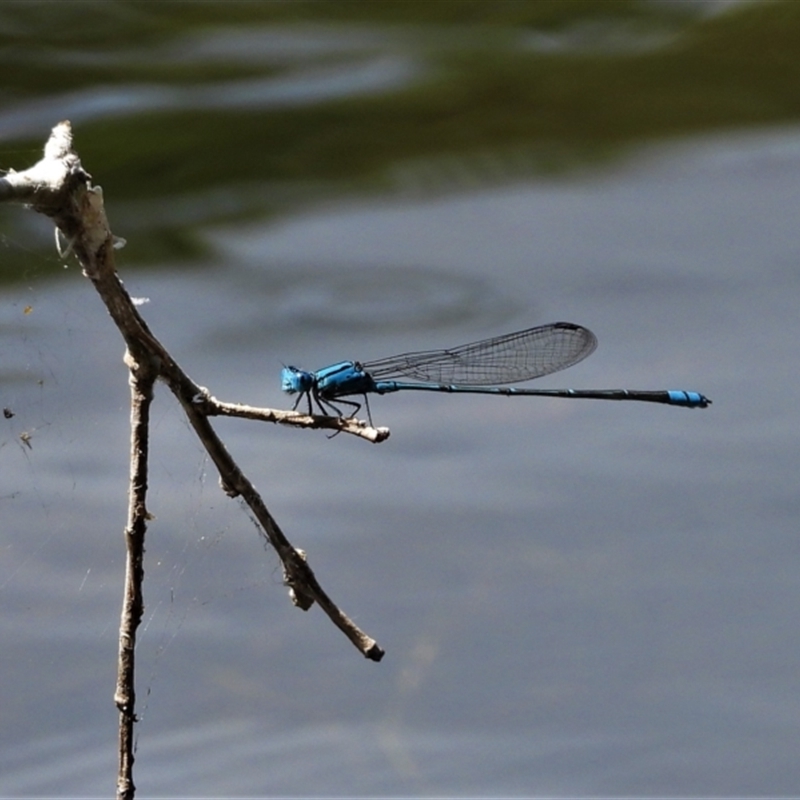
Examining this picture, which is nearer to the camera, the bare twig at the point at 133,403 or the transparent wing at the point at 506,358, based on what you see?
the bare twig at the point at 133,403

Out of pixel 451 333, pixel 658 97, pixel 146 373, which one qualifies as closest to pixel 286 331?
pixel 451 333

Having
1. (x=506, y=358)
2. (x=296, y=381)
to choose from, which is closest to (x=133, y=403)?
(x=296, y=381)

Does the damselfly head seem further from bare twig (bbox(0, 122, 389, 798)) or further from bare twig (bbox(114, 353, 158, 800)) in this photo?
bare twig (bbox(114, 353, 158, 800))

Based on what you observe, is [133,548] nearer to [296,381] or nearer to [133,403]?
[133,403]

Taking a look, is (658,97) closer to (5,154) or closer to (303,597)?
(5,154)

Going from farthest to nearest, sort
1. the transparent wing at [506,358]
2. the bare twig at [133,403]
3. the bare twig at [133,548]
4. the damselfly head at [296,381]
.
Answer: the transparent wing at [506,358] → the damselfly head at [296,381] → the bare twig at [133,548] → the bare twig at [133,403]

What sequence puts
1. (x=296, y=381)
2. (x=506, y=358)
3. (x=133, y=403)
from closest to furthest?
(x=133, y=403) → (x=296, y=381) → (x=506, y=358)

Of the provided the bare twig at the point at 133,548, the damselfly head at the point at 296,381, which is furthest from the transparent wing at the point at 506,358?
the bare twig at the point at 133,548

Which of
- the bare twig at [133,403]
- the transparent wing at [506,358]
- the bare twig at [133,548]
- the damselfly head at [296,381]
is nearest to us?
the bare twig at [133,403]

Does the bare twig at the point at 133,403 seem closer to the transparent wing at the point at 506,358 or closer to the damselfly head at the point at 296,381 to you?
the damselfly head at the point at 296,381
